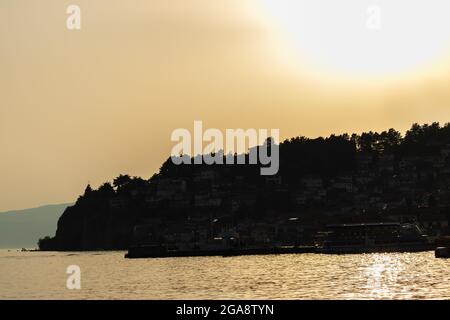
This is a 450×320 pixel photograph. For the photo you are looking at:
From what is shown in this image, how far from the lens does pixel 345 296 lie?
65.6 m

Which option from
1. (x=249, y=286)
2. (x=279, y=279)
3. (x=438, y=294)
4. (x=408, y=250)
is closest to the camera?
(x=438, y=294)

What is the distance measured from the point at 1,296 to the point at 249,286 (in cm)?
2568

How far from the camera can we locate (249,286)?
8400 cm

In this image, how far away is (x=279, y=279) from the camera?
95.4 meters

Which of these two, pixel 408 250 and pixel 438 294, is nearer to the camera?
pixel 438 294

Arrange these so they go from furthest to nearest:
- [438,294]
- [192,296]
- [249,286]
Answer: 1. [249,286]
2. [192,296]
3. [438,294]
